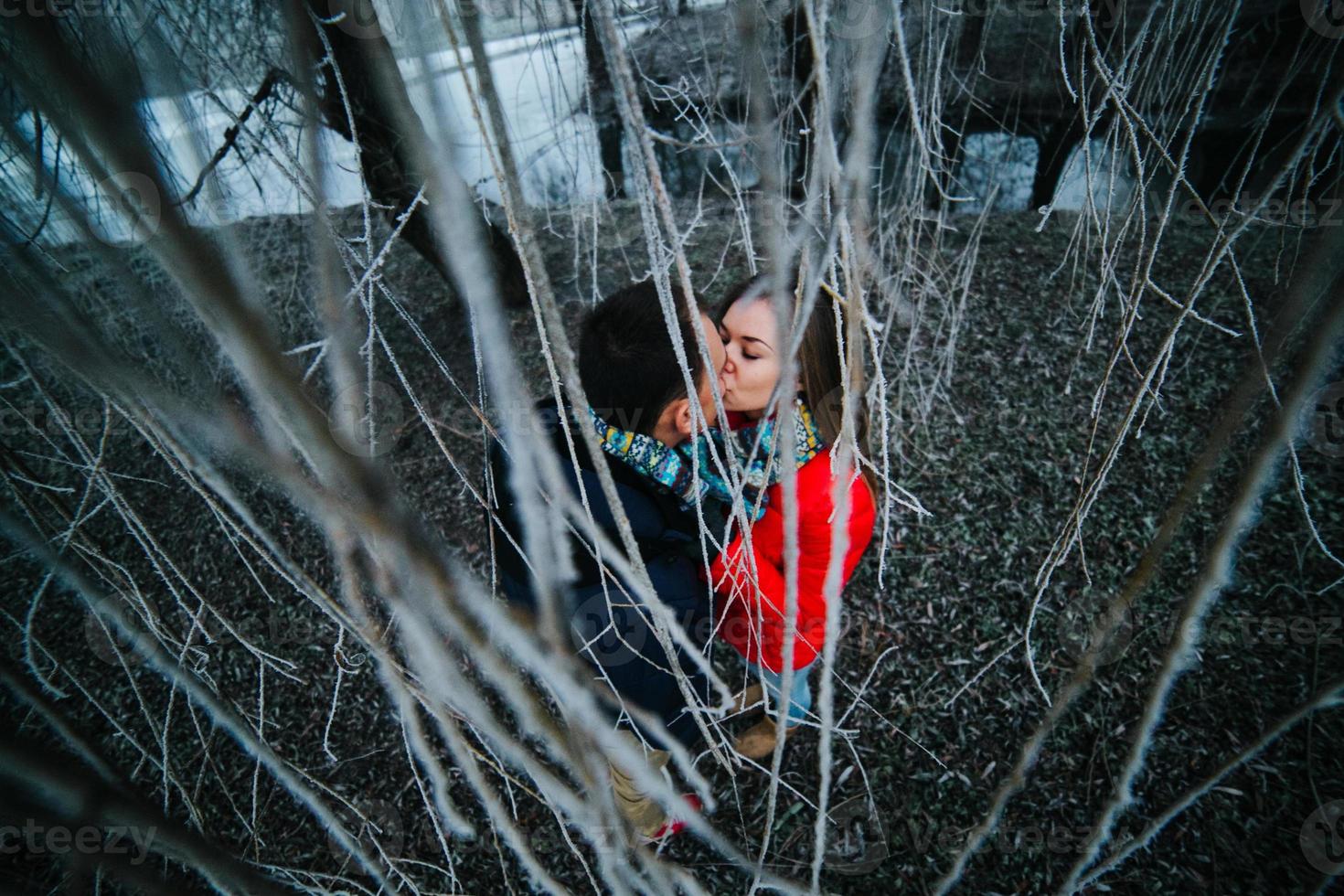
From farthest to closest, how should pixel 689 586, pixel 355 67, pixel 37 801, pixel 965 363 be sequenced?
pixel 965 363 → pixel 355 67 → pixel 689 586 → pixel 37 801

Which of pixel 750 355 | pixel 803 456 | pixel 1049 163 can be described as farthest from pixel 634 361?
pixel 1049 163

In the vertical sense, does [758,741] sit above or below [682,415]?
below

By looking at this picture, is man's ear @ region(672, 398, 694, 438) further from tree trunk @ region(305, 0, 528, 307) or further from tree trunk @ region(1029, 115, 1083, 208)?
tree trunk @ region(1029, 115, 1083, 208)

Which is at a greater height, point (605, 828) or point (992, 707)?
point (605, 828)

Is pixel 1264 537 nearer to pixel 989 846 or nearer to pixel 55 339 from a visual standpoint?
pixel 989 846

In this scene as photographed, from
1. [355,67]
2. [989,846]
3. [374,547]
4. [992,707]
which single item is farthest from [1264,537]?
[355,67]

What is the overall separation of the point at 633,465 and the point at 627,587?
215mm

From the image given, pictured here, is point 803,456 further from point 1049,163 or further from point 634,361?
point 1049,163

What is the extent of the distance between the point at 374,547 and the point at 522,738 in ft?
4.19

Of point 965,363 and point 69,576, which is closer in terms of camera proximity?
point 69,576

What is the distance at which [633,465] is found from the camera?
1018 mm

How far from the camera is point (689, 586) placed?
1.10m

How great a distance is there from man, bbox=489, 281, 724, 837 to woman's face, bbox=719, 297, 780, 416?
0.20ft

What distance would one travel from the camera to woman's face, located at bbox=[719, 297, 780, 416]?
1.11 m
